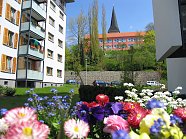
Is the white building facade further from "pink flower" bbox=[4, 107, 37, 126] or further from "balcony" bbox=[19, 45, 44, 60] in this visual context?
"balcony" bbox=[19, 45, 44, 60]

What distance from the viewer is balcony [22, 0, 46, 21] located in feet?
90.9

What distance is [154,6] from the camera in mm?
16703

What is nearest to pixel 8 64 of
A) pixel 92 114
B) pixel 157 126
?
pixel 92 114

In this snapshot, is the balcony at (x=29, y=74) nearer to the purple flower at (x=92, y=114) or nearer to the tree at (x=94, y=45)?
the tree at (x=94, y=45)

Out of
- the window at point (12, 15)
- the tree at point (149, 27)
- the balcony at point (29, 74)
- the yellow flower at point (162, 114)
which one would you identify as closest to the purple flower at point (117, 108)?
the yellow flower at point (162, 114)

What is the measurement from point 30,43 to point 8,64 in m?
5.00

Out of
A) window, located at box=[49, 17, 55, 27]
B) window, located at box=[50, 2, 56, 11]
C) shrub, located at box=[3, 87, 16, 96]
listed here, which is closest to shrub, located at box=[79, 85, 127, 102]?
shrub, located at box=[3, 87, 16, 96]

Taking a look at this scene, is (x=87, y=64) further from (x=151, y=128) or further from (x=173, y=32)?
(x=151, y=128)

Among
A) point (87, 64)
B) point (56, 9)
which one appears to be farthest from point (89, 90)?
point (87, 64)

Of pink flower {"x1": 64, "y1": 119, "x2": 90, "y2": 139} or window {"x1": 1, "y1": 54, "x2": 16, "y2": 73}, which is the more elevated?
window {"x1": 1, "y1": 54, "x2": 16, "y2": 73}

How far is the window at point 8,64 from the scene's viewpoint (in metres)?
23.2

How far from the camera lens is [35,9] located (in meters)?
28.7

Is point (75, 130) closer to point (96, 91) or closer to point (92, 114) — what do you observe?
point (92, 114)

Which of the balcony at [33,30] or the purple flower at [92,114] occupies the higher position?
the balcony at [33,30]
